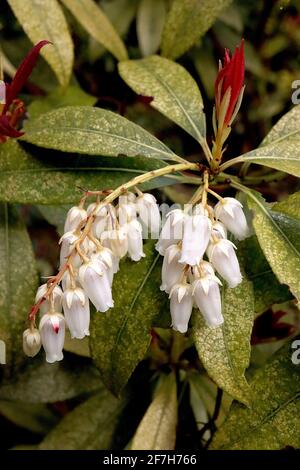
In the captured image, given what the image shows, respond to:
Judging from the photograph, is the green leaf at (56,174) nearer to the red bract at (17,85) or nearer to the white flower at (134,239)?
the red bract at (17,85)

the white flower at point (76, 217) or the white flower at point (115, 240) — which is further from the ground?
the white flower at point (76, 217)

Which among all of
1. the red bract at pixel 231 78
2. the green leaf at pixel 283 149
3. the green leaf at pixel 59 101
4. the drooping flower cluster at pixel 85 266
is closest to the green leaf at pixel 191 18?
the green leaf at pixel 59 101

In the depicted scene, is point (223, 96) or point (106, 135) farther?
point (106, 135)

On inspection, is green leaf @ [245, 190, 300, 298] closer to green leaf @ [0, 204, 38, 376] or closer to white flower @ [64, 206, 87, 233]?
white flower @ [64, 206, 87, 233]

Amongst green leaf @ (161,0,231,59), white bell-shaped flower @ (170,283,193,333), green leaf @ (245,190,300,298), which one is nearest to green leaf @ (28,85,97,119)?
green leaf @ (161,0,231,59)

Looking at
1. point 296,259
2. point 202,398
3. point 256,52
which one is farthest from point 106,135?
point 256,52
